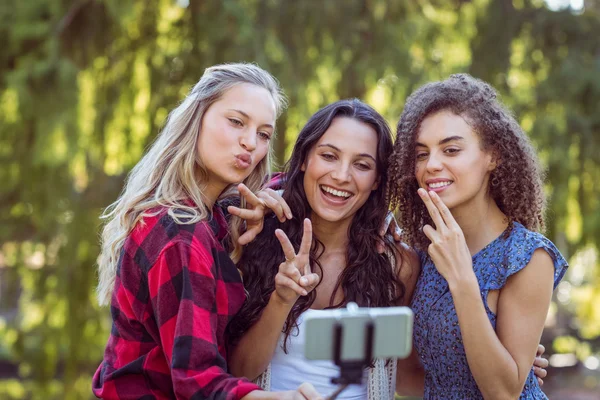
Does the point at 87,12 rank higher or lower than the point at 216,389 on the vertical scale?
higher

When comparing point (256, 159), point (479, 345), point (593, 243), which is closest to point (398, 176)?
point (256, 159)

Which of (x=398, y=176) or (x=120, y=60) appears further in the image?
(x=120, y=60)

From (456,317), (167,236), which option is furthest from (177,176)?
(456,317)

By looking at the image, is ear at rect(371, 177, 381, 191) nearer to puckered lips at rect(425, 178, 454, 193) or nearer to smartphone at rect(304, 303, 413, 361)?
puckered lips at rect(425, 178, 454, 193)

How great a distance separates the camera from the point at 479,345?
211 centimetres

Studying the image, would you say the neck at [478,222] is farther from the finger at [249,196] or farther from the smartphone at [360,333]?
the smartphone at [360,333]

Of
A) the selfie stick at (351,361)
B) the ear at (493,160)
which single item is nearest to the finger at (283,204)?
the ear at (493,160)

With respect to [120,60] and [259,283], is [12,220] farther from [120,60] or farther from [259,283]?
[259,283]

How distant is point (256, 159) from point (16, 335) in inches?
156

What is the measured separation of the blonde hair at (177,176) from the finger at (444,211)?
730mm

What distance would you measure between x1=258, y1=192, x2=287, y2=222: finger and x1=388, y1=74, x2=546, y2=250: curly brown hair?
44cm

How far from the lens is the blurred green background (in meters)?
4.96

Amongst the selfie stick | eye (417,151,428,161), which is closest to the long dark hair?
eye (417,151,428,161)

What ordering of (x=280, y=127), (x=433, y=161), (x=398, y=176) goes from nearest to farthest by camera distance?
(x=433, y=161) < (x=398, y=176) < (x=280, y=127)
